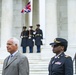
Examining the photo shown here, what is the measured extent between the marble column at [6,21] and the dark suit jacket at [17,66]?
18.4 m

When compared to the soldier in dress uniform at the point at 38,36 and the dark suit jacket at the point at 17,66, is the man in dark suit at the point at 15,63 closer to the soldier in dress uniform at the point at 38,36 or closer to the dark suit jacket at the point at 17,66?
the dark suit jacket at the point at 17,66

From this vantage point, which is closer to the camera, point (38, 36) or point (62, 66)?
point (62, 66)

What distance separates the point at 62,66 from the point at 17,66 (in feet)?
3.13

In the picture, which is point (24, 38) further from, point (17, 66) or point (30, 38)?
point (17, 66)

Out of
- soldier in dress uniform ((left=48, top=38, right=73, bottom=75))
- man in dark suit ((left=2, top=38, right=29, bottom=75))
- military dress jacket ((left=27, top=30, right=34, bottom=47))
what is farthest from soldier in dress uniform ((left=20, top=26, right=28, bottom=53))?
soldier in dress uniform ((left=48, top=38, right=73, bottom=75))

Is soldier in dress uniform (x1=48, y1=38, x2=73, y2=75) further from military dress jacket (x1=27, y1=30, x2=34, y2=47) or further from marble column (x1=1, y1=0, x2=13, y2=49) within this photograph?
marble column (x1=1, y1=0, x2=13, y2=49)

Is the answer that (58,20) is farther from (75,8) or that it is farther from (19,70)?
(19,70)

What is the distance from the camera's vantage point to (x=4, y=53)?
25078 millimetres

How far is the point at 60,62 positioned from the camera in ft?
22.4

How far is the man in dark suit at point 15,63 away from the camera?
704cm

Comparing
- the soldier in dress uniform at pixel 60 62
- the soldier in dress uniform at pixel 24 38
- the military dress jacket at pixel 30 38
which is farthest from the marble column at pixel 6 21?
the soldier in dress uniform at pixel 60 62

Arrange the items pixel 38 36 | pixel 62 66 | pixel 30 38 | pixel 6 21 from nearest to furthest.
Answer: pixel 62 66 → pixel 38 36 → pixel 30 38 → pixel 6 21

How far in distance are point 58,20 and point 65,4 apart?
145 cm

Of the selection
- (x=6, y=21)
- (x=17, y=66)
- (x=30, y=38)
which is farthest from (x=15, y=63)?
(x=6, y=21)
